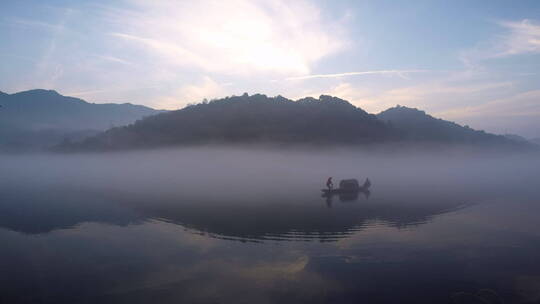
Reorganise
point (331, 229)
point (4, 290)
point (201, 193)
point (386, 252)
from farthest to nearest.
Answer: point (201, 193), point (331, 229), point (386, 252), point (4, 290)

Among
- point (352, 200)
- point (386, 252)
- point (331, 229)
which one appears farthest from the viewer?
point (352, 200)

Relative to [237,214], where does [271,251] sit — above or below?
below

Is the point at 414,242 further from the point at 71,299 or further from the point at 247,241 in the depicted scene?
the point at 71,299

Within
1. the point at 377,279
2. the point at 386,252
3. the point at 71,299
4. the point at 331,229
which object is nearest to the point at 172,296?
the point at 71,299

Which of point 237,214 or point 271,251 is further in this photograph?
point 237,214

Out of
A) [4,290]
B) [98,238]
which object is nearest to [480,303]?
[4,290]

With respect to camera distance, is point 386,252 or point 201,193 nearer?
point 386,252

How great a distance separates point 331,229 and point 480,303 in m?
17.7

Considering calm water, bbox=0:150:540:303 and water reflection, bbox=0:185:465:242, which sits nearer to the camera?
calm water, bbox=0:150:540:303

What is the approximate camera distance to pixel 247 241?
1238 inches

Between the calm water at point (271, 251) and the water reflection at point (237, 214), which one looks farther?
the water reflection at point (237, 214)

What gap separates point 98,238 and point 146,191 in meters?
37.5

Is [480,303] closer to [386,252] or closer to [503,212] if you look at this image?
[386,252]

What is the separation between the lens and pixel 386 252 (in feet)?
91.2
